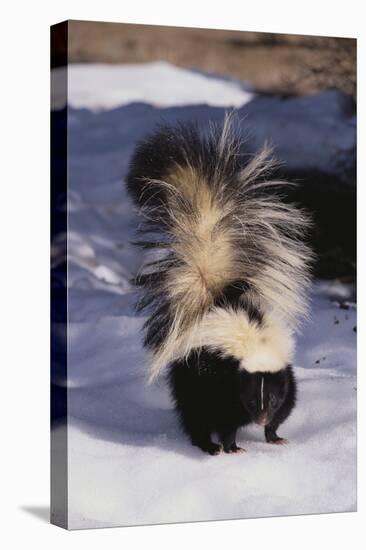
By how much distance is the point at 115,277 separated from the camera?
623cm

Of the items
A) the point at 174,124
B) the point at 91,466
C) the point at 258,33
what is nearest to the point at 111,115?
the point at 174,124

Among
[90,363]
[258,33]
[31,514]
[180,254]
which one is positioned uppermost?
[258,33]

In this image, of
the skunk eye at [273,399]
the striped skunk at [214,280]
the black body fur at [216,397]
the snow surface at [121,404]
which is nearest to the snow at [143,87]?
the snow surface at [121,404]

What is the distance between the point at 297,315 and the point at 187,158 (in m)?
0.84

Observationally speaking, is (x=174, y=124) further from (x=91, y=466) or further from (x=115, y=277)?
(x=91, y=466)

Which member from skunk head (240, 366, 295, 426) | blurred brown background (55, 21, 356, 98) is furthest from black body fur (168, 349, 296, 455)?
blurred brown background (55, 21, 356, 98)

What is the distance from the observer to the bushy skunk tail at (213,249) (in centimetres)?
627

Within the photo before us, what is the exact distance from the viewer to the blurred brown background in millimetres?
6160

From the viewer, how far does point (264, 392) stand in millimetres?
6410

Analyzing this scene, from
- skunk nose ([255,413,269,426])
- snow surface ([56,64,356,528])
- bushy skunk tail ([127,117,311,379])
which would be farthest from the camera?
skunk nose ([255,413,269,426])

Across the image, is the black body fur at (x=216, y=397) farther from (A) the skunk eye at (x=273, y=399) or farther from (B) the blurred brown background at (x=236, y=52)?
(B) the blurred brown background at (x=236, y=52)

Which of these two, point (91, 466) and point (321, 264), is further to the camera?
point (321, 264)

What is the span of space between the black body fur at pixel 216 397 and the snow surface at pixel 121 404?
0.05 metres

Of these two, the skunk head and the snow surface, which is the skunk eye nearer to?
the skunk head
